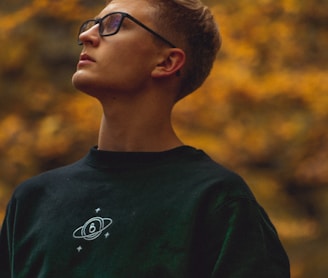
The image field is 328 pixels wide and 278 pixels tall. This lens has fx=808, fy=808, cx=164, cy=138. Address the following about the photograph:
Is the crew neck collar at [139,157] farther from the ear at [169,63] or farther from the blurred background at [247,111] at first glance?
the blurred background at [247,111]

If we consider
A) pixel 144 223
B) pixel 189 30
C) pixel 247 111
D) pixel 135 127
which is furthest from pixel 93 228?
pixel 247 111

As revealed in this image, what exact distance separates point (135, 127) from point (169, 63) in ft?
0.57

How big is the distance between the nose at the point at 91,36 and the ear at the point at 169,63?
0.50ft

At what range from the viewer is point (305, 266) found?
197 inches

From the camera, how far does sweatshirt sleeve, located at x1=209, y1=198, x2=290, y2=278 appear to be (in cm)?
165

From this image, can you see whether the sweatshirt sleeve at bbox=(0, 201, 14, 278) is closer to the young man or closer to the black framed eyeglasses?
the young man

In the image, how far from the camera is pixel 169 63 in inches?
76.0

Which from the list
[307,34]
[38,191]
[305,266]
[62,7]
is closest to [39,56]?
[62,7]

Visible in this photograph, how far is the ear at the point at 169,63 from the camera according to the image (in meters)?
1.92

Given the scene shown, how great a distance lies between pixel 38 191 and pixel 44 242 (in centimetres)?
17

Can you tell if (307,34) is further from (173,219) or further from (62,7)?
(173,219)

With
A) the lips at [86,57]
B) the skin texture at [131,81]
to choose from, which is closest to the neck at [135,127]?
the skin texture at [131,81]

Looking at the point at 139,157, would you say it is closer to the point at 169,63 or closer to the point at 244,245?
the point at 169,63

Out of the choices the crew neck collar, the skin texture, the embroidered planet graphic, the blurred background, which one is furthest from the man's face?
the blurred background
